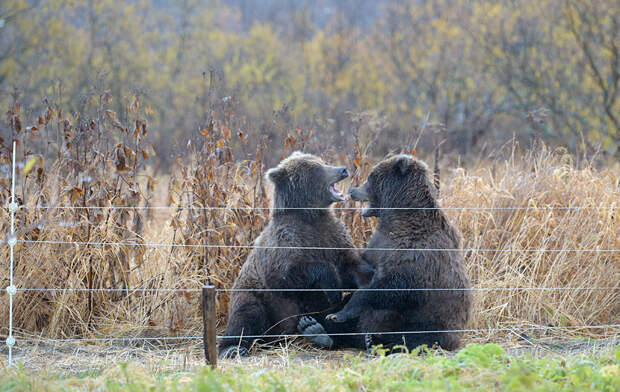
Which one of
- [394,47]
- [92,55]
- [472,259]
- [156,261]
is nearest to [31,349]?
[156,261]

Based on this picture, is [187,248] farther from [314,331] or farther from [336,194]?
[314,331]

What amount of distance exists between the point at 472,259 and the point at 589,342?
1.43 m

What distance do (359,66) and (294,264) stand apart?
66.7 feet

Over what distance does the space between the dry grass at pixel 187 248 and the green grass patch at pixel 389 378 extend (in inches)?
74.2

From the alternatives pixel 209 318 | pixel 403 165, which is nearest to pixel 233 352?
pixel 209 318

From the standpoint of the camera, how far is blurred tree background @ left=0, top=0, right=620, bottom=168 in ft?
45.9

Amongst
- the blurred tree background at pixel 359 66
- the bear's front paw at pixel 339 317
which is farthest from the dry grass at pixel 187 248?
the bear's front paw at pixel 339 317

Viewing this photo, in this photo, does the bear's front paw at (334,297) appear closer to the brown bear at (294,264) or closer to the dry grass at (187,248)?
the brown bear at (294,264)

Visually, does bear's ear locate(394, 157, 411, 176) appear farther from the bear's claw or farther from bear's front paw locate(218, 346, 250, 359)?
bear's front paw locate(218, 346, 250, 359)

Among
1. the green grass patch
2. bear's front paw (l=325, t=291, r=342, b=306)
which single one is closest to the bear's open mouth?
bear's front paw (l=325, t=291, r=342, b=306)

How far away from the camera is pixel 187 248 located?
21.0ft

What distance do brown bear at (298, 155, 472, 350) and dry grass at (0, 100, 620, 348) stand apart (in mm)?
987

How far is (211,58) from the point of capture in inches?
1022

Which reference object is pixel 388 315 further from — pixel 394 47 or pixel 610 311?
pixel 394 47
